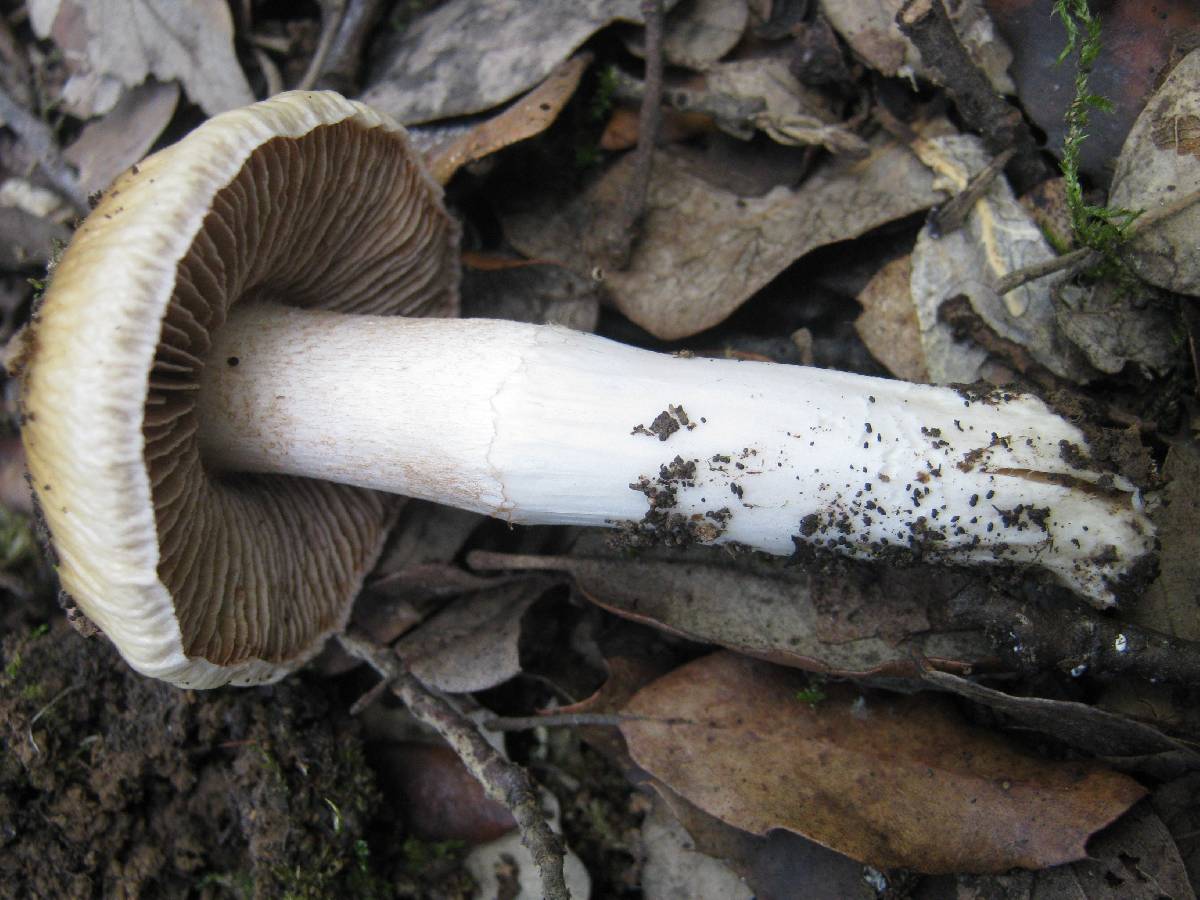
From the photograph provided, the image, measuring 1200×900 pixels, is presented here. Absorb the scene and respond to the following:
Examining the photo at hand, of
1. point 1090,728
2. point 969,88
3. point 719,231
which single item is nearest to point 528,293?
point 719,231

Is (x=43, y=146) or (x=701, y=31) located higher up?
(x=701, y=31)

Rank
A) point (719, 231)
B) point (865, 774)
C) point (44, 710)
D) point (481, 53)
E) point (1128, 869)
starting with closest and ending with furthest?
point (1128, 869)
point (865, 774)
point (44, 710)
point (719, 231)
point (481, 53)

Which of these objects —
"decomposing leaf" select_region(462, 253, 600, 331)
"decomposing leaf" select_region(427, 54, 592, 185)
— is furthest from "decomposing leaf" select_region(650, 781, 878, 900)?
"decomposing leaf" select_region(427, 54, 592, 185)

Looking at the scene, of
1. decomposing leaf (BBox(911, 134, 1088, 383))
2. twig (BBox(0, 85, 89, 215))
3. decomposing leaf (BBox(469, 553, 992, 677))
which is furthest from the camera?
twig (BBox(0, 85, 89, 215))

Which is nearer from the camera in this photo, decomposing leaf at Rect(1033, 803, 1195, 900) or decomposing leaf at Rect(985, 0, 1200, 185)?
decomposing leaf at Rect(1033, 803, 1195, 900)

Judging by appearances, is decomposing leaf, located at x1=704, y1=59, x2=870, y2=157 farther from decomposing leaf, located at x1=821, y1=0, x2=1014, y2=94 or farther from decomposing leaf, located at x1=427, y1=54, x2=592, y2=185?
decomposing leaf, located at x1=427, y1=54, x2=592, y2=185

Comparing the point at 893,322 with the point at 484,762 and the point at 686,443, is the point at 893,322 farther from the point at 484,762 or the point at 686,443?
the point at 484,762

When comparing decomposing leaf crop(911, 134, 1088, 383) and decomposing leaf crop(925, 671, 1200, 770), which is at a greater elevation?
decomposing leaf crop(911, 134, 1088, 383)
